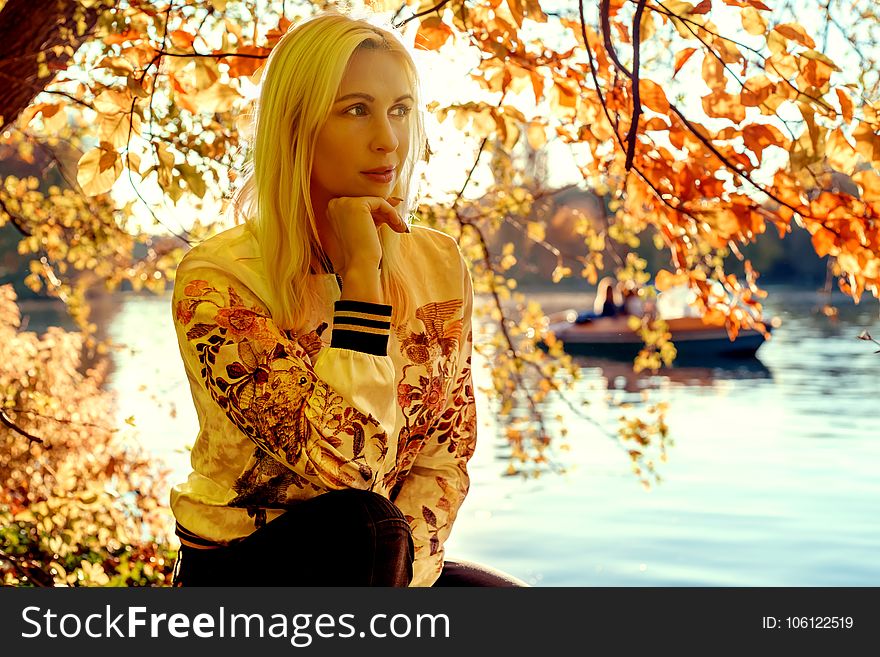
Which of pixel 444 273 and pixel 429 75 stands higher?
pixel 429 75

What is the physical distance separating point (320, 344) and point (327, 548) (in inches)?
16.2

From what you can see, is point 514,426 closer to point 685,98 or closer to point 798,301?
point 685,98

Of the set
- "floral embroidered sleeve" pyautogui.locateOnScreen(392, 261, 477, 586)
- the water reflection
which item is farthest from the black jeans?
the water reflection

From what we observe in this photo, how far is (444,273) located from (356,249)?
31cm

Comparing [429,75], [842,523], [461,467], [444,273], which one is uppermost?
[429,75]

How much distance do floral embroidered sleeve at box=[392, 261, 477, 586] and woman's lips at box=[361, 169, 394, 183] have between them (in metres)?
0.29

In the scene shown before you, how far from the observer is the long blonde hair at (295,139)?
1.93 metres

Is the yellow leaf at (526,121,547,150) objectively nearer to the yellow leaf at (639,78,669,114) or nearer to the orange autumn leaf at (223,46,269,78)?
the yellow leaf at (639,78,669,114)

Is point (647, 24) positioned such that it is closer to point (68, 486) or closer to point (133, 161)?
point (133, 161)

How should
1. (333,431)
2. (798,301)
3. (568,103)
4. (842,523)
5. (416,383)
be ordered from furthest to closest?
1. (798,301)
2. (842,523)
3. (568,103)
4. (416,383)
5. (333,431)

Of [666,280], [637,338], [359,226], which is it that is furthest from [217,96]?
[637,338]

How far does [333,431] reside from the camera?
71.2 inches

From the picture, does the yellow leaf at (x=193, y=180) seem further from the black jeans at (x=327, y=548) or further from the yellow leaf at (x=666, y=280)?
the yellow leaf at (x=666, y=280)

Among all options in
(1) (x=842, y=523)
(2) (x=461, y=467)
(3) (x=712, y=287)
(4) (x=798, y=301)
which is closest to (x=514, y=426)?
(3) (x=712, y=287)
